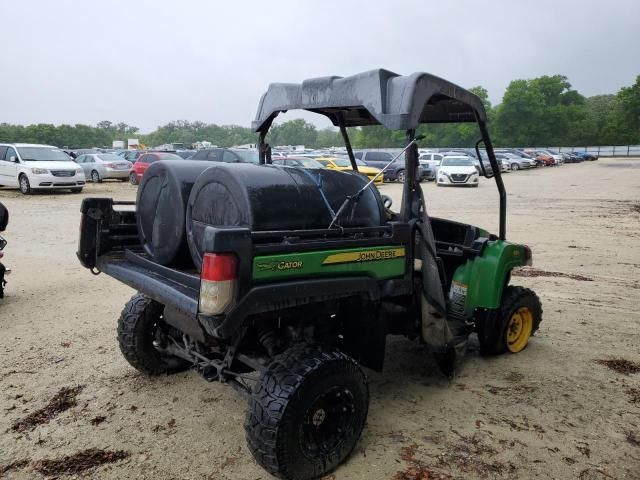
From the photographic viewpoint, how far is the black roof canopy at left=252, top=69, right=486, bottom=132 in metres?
3.12

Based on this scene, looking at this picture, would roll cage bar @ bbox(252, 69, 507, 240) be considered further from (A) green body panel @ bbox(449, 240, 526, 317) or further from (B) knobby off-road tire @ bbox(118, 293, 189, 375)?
(B) knobby off-road tire @ bbox(118, 293, 189, 375)

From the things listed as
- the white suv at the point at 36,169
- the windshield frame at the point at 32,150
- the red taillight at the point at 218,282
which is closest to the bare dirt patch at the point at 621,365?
the red taillight at the point at 218,282

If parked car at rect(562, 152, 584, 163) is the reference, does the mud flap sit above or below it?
below

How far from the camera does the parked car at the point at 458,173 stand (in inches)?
938

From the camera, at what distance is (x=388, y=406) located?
374cm

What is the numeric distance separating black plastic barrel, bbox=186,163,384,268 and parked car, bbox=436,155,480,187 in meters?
21.3

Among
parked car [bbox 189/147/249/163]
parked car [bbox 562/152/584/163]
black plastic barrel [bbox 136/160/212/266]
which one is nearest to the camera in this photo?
black plastic barrel [bbox 136/160/212/266]

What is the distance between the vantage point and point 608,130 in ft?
276

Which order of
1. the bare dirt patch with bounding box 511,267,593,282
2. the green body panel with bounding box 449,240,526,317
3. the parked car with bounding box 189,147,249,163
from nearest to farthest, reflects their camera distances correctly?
the green body panel with bounding box 449,240,526,317 → the bare dirt patch with bounding box 511,267,593,282 → the parked car with bounding box 189,147,249,163

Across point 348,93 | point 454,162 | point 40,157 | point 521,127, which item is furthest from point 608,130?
point 348,93

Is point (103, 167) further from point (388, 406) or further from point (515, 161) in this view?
→ point (515, 161)

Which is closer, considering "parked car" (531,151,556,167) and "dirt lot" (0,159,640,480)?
"dirt lot" (0,159,640,480)

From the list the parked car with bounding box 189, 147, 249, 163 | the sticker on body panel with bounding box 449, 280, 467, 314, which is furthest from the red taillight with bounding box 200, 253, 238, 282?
the parked car with bounding box 189, 147, 249, 163

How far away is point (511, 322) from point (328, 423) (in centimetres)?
217
